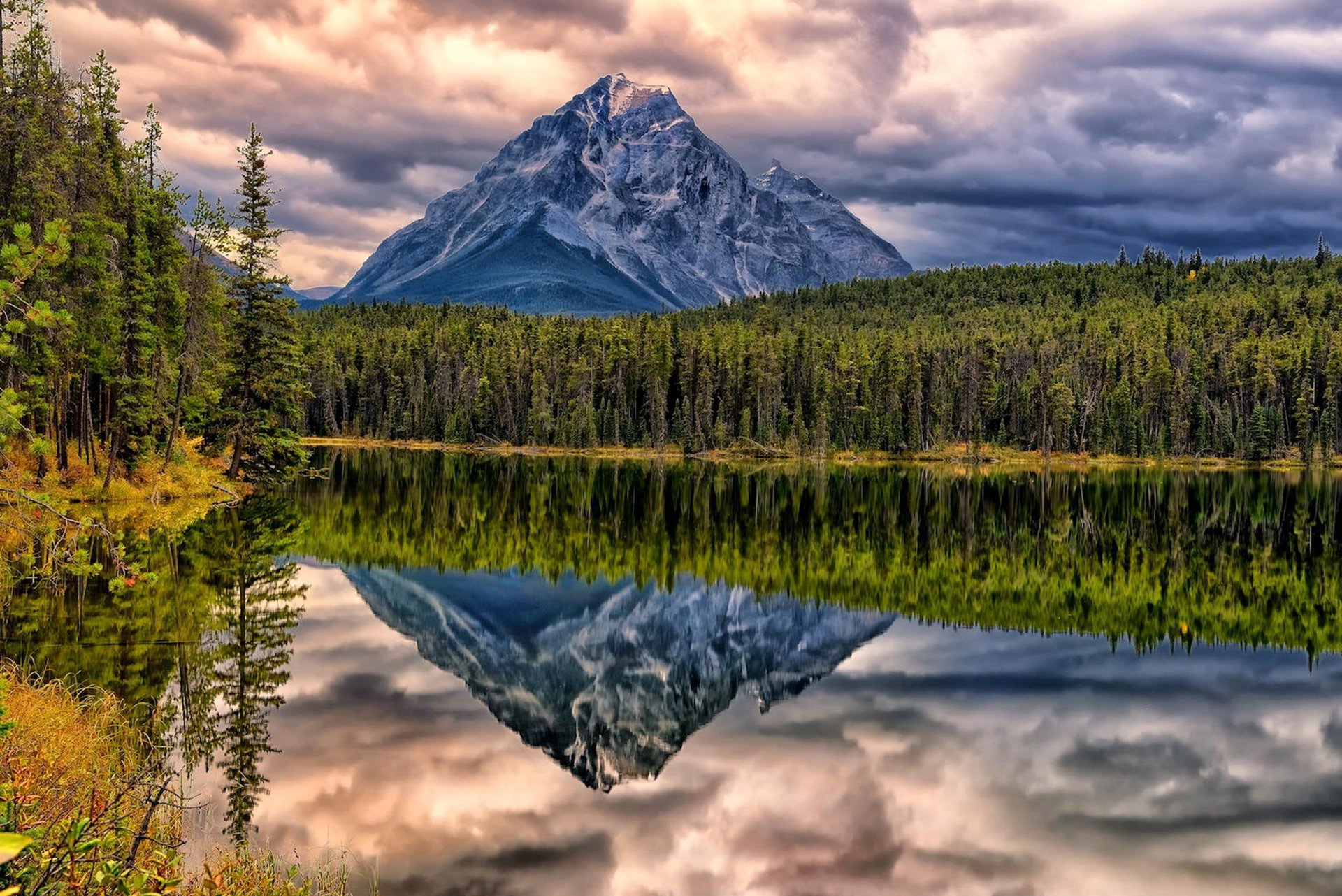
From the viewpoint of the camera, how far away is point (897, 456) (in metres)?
171

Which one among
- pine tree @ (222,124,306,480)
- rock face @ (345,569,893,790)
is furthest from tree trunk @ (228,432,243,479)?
rock face @ (345,569,893,790)

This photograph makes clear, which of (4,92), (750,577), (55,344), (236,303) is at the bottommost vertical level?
(750,577)

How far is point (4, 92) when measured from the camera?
127ft

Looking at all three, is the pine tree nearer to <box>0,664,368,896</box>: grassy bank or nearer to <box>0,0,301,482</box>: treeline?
<box>0,0,301,482</box>: treeline

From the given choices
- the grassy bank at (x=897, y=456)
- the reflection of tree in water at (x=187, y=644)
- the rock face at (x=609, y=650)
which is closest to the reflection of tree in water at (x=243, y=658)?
the reflection of tree in water at (x=187, y=644)

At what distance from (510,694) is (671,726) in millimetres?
4615

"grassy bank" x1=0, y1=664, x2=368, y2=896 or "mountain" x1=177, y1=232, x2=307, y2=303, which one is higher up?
"mountain" x1=177, y1=232, x2=307, y2=303

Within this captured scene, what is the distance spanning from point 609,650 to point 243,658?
10.3 metres

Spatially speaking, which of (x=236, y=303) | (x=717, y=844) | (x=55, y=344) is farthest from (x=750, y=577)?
(x=236, y=303)

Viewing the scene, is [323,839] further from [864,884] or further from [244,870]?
[864,884]

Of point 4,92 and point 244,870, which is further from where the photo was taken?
point 4,92

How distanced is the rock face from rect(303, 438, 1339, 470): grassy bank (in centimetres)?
11230

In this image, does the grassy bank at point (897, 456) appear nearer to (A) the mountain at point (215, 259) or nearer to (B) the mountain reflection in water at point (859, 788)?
(A) the mountain at point (215, 259)

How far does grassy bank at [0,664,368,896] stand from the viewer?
666cm
